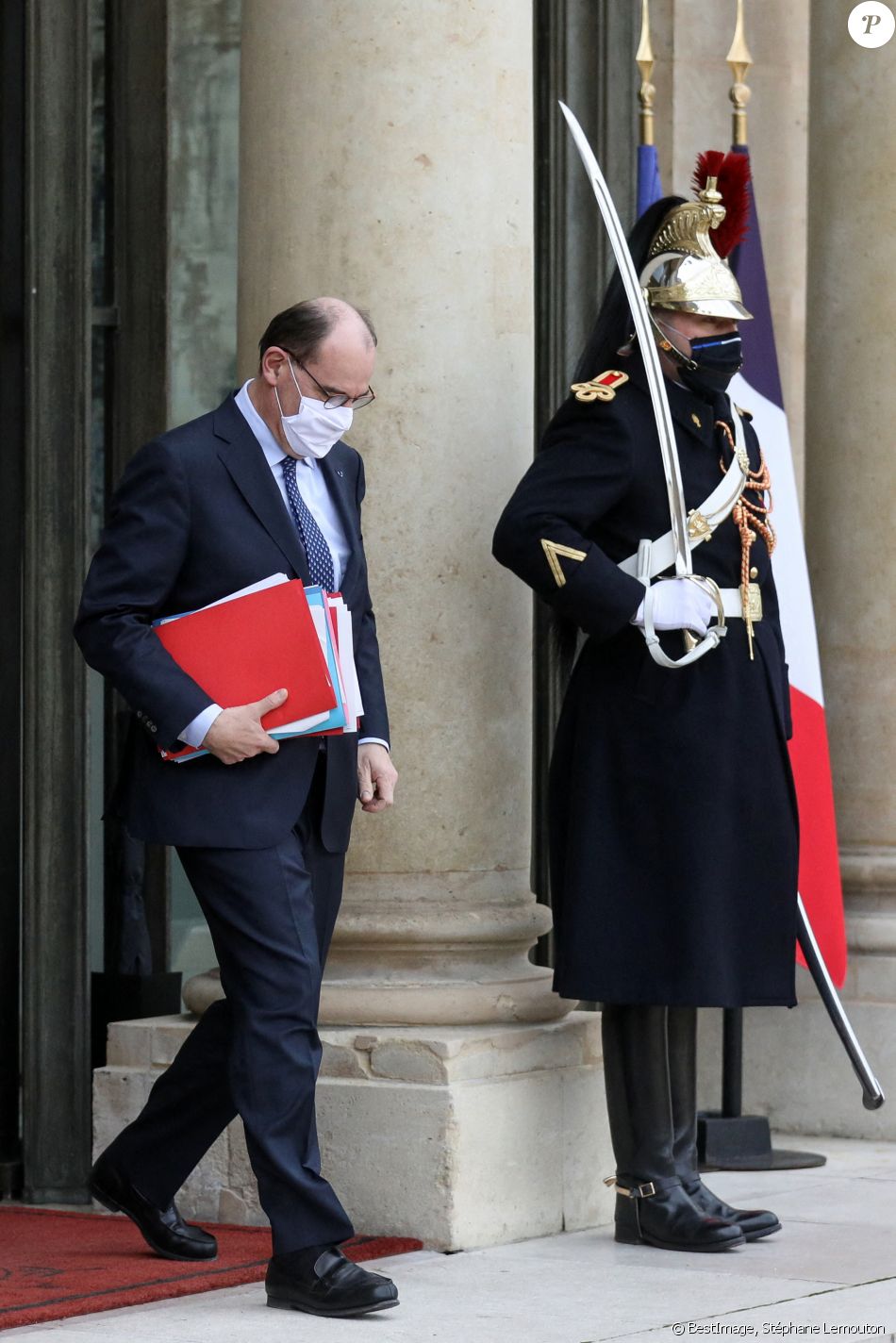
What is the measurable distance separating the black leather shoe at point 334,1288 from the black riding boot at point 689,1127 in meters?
1.02

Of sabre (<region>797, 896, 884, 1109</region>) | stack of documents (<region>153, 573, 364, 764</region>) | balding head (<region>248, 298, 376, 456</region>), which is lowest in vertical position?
sabre (<region>797, 896, 884, 1109</region>)

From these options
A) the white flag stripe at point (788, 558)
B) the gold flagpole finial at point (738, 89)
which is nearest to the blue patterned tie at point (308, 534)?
the white flag stripe at point (788, 558)

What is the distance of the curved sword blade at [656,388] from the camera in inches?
206

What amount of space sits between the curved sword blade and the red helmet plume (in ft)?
1.53

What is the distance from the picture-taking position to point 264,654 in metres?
4.58

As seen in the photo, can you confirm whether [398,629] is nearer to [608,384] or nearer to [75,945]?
[608,384]

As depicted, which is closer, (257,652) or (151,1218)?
(257,652)

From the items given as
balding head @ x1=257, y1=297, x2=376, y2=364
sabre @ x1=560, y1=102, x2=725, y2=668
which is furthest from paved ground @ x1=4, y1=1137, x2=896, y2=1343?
balding head @ x1=257, y1=297, x2=376, y2=364

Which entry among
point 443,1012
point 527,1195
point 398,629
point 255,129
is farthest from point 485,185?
point 527,1195

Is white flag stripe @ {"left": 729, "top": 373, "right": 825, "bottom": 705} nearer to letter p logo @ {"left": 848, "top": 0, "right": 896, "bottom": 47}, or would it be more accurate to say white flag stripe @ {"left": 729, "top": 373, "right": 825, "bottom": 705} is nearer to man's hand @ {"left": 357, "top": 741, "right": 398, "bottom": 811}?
letter p logo @ {"left": 848, "top": 0, "right": 896, "bottom": 47}

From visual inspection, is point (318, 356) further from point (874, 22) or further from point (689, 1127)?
point (874, 22)

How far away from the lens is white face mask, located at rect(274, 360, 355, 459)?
184 inches

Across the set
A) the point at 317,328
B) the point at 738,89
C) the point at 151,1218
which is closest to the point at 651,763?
the point at 317,328

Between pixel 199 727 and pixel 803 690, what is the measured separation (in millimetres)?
2528
